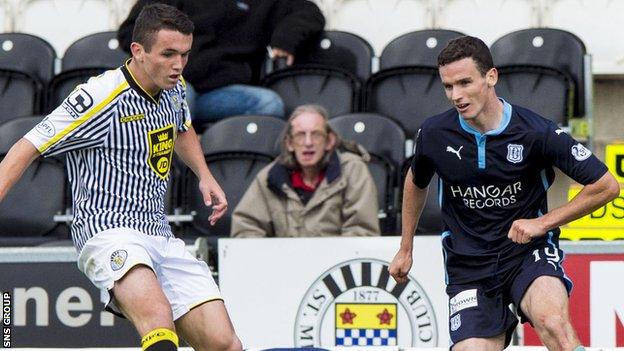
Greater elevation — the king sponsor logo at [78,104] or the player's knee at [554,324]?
the king sponsor logo at [78,104]

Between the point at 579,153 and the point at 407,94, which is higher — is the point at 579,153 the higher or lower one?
the lower one

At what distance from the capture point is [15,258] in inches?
293

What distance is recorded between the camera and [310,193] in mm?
8016

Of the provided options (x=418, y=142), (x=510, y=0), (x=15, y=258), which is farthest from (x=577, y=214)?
(x=510, y=0)

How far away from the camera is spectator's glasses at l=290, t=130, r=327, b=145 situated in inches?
316

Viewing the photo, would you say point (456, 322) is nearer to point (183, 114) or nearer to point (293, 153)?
point (183, 114)

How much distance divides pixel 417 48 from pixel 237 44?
1308 mm

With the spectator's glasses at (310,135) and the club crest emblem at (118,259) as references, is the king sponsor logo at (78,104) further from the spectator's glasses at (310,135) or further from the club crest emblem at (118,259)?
the spectator's glasses at (310,135)

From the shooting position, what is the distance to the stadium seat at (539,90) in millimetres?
9156

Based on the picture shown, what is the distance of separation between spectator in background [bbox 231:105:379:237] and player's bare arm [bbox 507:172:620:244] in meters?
2.31

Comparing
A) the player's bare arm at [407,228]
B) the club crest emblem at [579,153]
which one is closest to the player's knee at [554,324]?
the club crest emblem at [579,153]

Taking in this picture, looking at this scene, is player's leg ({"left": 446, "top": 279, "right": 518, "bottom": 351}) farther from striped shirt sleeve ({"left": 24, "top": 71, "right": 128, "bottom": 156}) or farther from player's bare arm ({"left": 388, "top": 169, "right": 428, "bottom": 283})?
striped shirt sleeve ({"left": 24, "top": 71, "right": 128, "bottom": 156})

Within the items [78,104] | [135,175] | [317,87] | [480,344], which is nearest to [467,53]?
[480,344]

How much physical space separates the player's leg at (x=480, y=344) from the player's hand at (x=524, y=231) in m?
0.48
